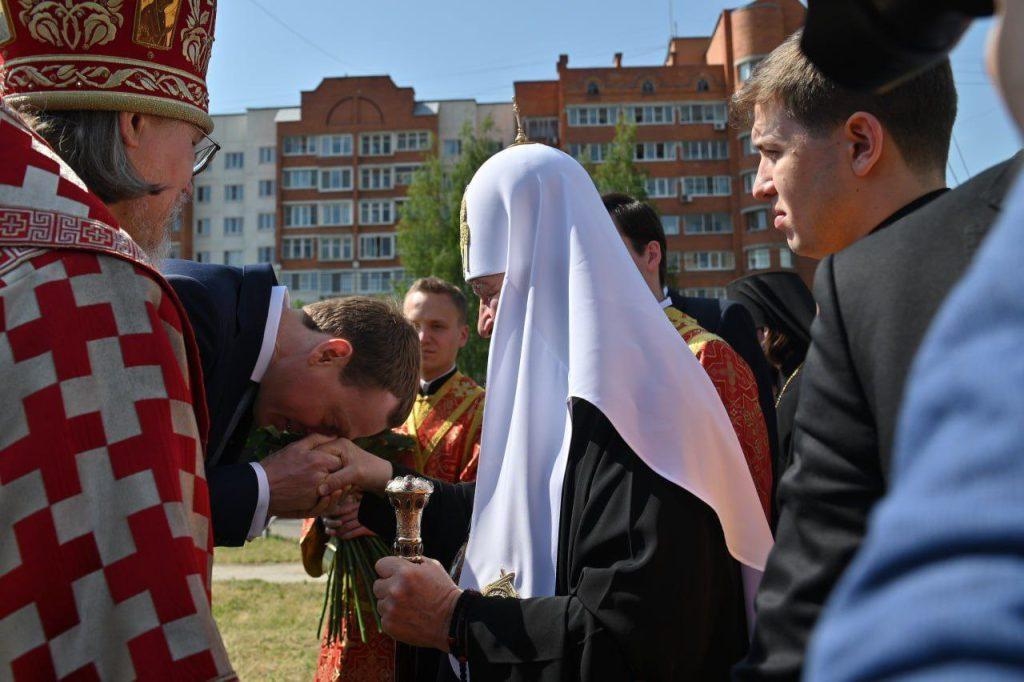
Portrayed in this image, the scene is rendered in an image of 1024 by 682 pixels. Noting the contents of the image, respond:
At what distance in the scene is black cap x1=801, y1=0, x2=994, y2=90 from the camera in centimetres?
81

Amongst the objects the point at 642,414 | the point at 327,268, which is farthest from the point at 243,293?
the point at 327,268

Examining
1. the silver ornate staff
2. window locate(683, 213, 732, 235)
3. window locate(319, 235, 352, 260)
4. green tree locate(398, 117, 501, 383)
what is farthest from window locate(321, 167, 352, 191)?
the silver ornate staff

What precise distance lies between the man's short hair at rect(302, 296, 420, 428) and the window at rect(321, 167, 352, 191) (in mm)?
63172

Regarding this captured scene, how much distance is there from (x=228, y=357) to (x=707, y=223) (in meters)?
59.0

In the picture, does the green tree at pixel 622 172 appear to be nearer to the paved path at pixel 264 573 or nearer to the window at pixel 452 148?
the paved path at pixel 264 573

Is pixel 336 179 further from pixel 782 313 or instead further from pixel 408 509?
pixel 408 509

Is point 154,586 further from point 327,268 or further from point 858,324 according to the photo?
point 327,268

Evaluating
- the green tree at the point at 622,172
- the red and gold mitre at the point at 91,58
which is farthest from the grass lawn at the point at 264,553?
the green tree at the point at 622,172

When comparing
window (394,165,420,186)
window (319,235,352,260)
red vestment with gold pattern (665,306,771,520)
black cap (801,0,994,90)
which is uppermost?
window (394,165,420,186)

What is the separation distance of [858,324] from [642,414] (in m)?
1.15

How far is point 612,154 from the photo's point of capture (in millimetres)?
38062

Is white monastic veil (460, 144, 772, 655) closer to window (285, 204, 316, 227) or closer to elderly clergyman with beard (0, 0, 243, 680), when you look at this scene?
elderly clergyman with beard (0, 0, 243, 680)

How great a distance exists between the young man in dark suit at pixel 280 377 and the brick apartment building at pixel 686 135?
181 feet

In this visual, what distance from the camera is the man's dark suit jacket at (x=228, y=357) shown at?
2486mm
